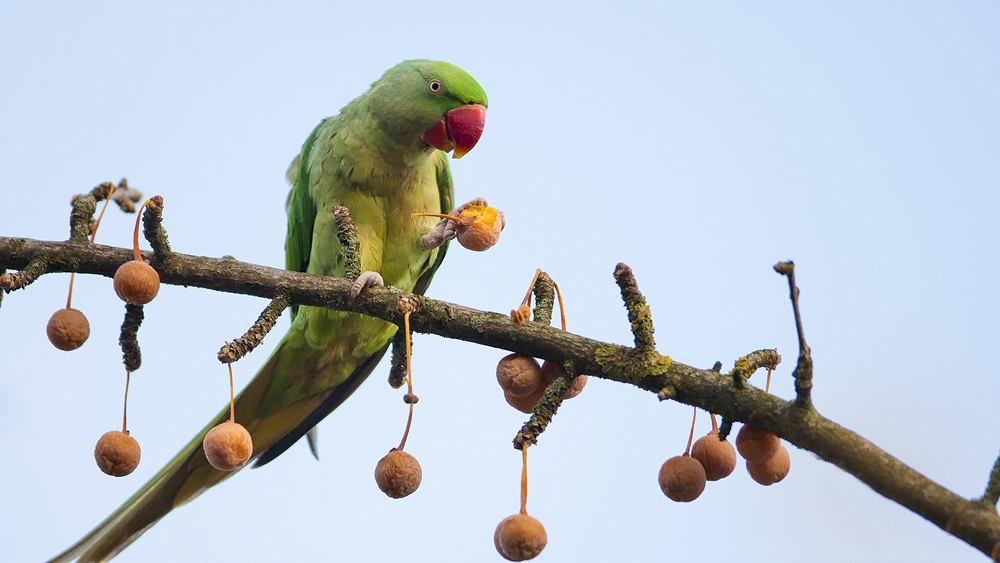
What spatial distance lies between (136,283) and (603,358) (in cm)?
128

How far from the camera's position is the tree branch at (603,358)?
176cm

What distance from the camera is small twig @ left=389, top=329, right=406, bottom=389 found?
2.76m

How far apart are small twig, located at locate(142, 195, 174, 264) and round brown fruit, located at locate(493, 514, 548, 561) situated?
4.21 feet

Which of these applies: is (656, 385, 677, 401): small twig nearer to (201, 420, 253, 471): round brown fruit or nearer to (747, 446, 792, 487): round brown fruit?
(747, 446, 792, 487): round brown fruit

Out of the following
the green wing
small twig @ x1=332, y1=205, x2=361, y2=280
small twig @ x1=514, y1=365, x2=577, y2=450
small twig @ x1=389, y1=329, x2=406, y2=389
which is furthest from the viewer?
the green wing

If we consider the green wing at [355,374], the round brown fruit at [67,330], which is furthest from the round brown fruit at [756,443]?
the green wing at [355,374]

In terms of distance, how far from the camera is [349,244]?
255 cm

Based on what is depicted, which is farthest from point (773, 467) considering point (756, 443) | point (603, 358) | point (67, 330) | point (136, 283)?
point (67, 330)

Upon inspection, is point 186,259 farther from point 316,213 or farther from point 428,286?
point 428,286

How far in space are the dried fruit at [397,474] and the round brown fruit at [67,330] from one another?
38.1 inches

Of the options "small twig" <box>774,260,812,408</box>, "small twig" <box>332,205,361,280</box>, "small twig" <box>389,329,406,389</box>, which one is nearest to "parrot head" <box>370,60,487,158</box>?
"small twig" <box>332,205,361,280</box>

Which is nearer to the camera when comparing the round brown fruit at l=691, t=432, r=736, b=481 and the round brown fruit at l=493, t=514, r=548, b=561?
the round brown fruit at l=493, t=514, r=548, b=561

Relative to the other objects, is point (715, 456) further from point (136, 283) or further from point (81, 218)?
point (81, 218)

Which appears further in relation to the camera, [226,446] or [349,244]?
[349,244]
